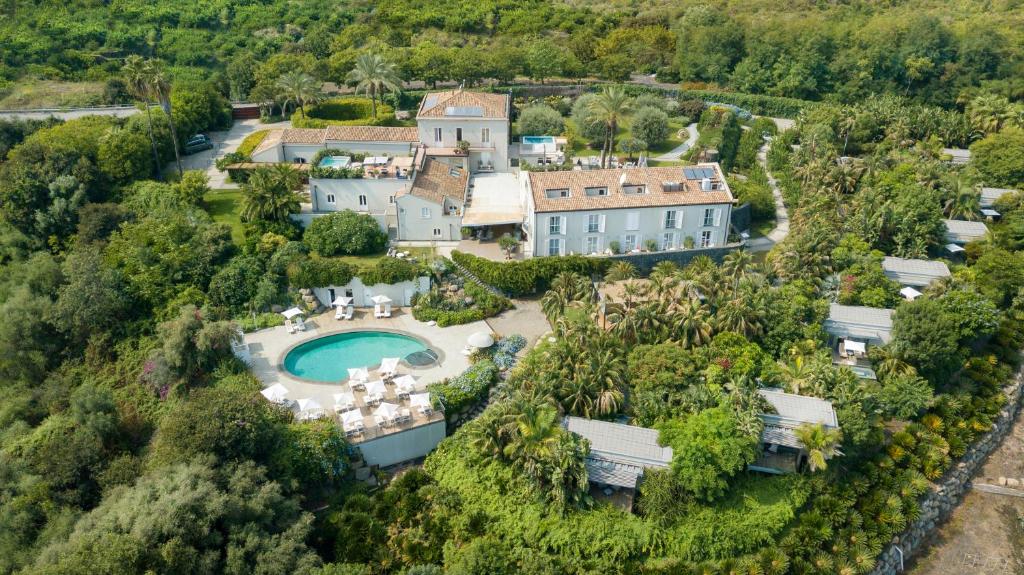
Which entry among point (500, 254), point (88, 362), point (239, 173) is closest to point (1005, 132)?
point (500, 254)

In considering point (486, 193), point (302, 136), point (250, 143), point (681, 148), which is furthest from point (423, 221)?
point (681, 148)

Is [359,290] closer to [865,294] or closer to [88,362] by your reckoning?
[88,362]

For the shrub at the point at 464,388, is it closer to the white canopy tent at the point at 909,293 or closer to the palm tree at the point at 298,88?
the white canopy tent at the point at 909,293

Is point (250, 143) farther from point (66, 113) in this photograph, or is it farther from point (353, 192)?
point (66, 113)

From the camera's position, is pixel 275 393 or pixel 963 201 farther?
pixel 963 201

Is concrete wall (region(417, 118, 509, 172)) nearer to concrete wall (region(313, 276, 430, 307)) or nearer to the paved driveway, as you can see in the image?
the paved driveway
